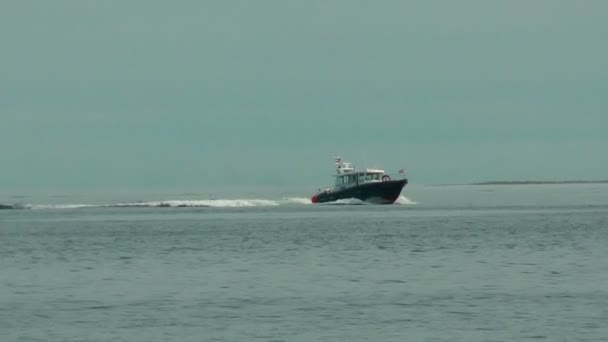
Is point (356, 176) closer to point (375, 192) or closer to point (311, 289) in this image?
point (375, 192)

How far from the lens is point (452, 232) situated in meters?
94.8

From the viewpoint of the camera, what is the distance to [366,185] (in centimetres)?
16025

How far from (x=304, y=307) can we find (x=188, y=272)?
16.1 meters

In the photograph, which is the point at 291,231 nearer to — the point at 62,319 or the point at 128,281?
the point at 128,281

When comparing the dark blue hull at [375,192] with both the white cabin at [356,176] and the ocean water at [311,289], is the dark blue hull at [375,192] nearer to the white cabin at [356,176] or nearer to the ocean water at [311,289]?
the white cabin at [356,176]

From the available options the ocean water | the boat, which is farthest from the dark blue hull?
the ocean water

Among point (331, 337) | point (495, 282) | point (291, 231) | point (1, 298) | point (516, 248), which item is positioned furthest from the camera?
point (291, 231)

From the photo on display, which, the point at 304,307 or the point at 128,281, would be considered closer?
the point at 304,307

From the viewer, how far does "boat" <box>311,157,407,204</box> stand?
522 feet

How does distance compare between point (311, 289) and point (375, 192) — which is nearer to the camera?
point (311, 289)

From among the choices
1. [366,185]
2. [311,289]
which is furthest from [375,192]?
[311,289]

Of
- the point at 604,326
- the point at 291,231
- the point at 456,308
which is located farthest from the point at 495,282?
the point at 291,231

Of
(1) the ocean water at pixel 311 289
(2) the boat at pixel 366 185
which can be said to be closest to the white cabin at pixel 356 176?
(2) the boat at pixel 366 185

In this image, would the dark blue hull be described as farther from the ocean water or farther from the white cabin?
the ocean water
